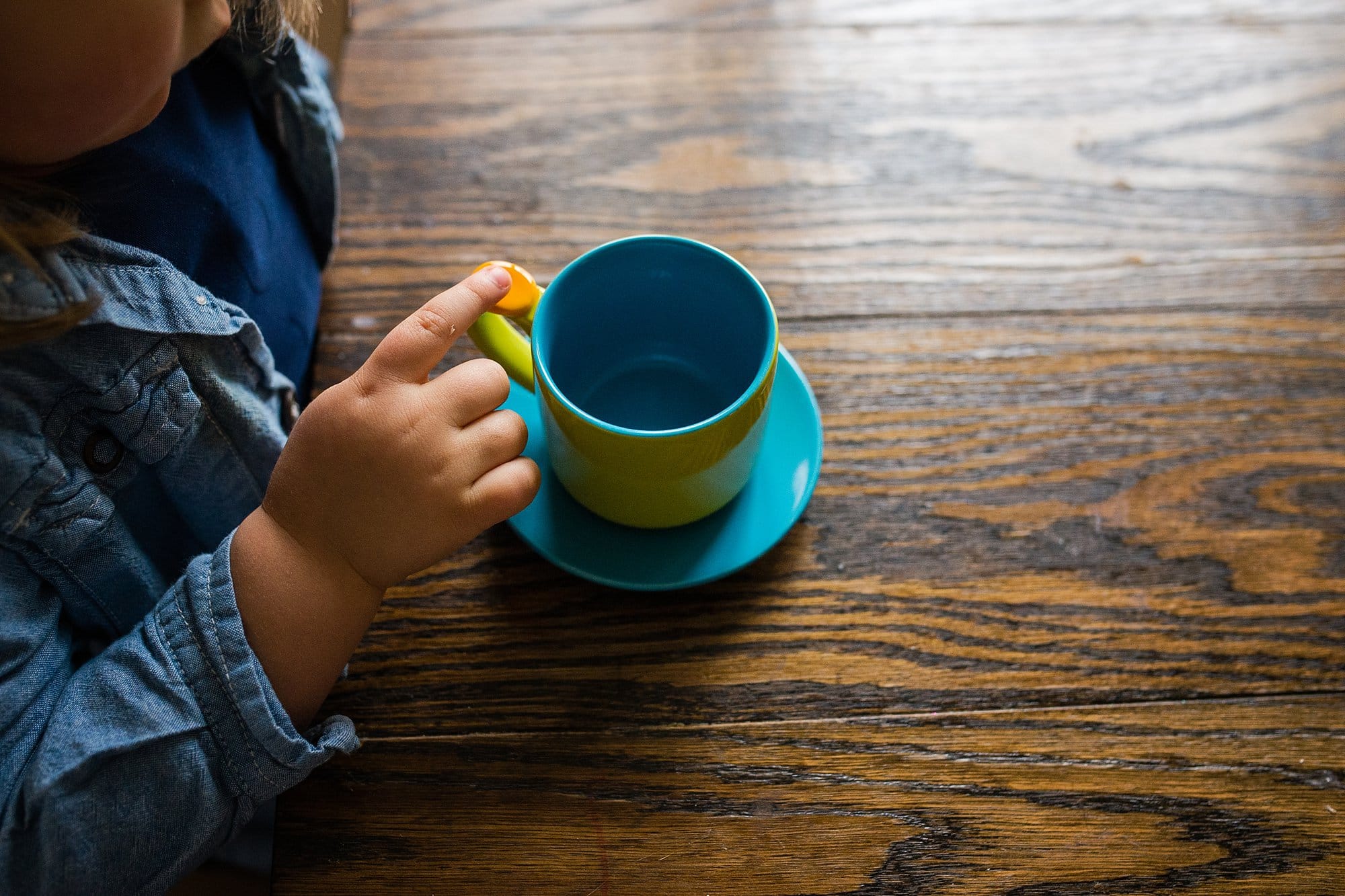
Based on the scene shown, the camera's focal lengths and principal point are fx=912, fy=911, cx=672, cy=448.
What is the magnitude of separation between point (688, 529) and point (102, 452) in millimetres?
314

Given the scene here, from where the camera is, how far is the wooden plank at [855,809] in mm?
468

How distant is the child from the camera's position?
0.41m

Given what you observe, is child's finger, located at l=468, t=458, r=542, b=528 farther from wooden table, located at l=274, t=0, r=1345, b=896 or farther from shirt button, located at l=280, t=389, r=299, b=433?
shirt button, located at l=280, t=389, r=299, b=433

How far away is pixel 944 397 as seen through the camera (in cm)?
60

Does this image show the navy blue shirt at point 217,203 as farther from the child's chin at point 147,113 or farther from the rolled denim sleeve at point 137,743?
the rolled denim sleeve at point 137,743

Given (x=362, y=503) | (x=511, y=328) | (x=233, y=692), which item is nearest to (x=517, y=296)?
(x=511, y=328)

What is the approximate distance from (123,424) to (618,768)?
314mm

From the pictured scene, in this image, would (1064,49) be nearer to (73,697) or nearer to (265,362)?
(265,362)

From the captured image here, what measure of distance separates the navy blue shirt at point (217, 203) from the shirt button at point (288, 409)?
0.10 feet

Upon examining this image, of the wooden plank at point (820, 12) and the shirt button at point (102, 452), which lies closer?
the shirt button at point (102, 452)

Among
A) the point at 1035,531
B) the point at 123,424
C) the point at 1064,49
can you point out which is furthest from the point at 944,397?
the point at 123,424

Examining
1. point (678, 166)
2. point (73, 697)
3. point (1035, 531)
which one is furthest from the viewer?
point (678, 166)

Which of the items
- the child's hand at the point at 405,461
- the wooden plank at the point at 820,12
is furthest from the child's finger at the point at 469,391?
the wooden plank at the point at 820,12

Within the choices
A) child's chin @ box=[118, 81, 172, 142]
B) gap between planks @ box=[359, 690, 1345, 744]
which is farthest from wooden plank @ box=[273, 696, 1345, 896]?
child's chin @ box=[118, 81, 172, 142]
